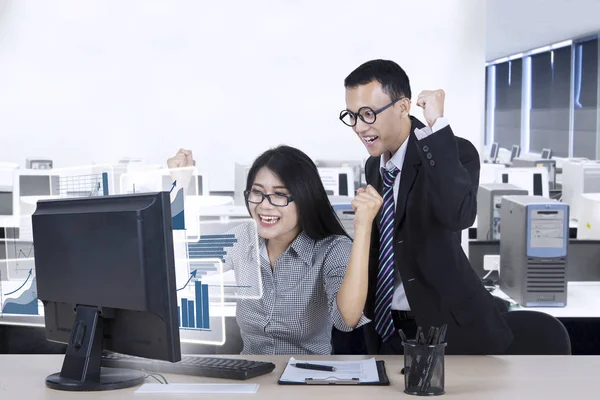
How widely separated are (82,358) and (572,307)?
2.26 m

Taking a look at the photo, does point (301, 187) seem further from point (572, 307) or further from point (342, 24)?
point (342, 24)

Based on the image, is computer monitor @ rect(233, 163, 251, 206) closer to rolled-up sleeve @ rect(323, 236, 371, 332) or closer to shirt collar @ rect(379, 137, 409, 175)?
shirt collar @ rect(379, 137, 409, 175)

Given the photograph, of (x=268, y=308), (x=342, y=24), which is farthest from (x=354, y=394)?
(x=342, y=24)

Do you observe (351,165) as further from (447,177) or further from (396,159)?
(447,177)

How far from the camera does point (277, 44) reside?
7.73 meters

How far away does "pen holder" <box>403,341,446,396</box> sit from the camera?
1.82 m

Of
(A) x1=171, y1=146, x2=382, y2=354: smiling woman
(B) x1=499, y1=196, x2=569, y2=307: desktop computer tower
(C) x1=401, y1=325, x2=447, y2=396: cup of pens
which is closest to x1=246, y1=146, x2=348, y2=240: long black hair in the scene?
(A) x1=171, y1=146, x2=382, y2=354: smiling woman

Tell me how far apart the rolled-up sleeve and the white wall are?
5343 mm

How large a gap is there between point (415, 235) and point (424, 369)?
2.14 ft

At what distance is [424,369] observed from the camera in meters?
1.83

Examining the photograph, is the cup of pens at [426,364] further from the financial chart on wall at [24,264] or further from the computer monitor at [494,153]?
the computer monitor at [494,153]

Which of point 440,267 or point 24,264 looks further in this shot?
point 440,267

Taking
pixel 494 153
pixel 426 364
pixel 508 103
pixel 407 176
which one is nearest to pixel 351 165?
pixel 407 176

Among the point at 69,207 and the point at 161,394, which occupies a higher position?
the point at 69,207
